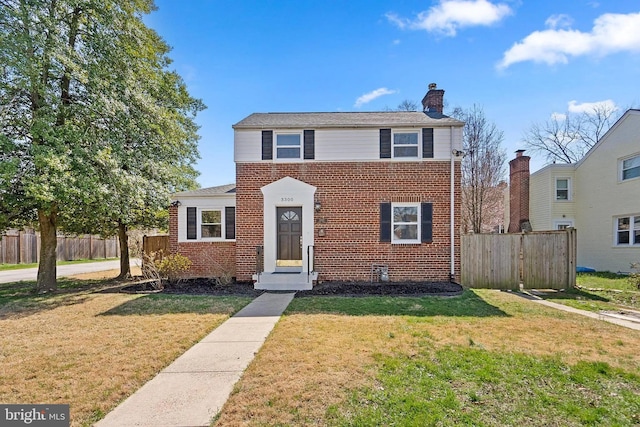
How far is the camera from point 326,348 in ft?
16.3

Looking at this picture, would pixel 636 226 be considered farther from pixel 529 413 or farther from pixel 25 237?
pixel 25 237

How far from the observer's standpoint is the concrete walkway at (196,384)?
10.4 ft

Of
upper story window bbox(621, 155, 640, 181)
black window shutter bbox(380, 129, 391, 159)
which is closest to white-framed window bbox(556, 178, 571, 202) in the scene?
upper story window bbox(621, 155, 640, 181)

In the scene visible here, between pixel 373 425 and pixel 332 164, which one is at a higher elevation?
pixel 332 164

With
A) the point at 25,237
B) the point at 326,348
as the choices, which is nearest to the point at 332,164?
the point at 326,348

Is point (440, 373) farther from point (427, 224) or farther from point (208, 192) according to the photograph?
point (208, 192)

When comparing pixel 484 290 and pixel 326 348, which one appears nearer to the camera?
pixel 326 348

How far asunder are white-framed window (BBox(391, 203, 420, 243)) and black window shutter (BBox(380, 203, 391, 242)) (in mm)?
135

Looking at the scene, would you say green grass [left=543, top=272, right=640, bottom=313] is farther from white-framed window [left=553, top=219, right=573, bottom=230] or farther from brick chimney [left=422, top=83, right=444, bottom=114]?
brick chimney [left=422, top=83, right=444, bottom=114]

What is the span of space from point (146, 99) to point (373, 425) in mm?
12165

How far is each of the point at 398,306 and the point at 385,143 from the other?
5792 millimetres

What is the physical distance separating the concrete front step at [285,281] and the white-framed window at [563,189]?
15.0 m

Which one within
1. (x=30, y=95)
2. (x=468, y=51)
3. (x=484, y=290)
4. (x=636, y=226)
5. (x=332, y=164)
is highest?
(x=468, y=51)

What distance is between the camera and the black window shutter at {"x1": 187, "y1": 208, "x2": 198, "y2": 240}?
12.5 meters
